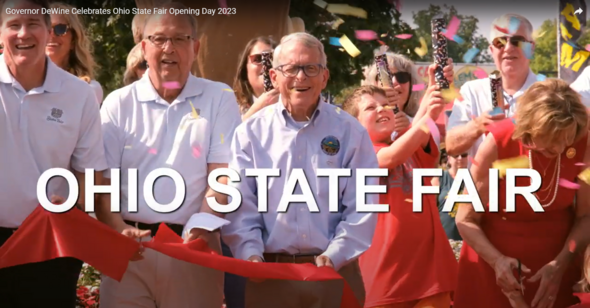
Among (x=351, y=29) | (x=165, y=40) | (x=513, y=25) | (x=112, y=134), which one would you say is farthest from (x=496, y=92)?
(x=351, y=29)

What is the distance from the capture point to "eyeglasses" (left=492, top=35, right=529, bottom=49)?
21.1 feet

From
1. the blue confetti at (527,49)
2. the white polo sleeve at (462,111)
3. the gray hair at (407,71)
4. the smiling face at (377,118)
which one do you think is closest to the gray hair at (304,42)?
the smiling face at (377,118)

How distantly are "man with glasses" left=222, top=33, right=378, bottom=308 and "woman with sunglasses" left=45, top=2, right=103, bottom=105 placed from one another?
1.44 m

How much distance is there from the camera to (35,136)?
5.07 metres

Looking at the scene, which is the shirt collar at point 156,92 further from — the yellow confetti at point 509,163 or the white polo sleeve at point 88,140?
the yellow confetti at point 509,163

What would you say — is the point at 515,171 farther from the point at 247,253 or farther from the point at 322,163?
the point at 247,253

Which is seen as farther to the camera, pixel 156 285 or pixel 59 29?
pixel 59 29

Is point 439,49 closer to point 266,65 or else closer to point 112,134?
point 266,65

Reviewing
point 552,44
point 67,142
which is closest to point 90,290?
point 67,142

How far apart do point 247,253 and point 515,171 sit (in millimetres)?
1483

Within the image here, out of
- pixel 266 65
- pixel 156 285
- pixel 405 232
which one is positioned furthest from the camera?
pixel 266 65

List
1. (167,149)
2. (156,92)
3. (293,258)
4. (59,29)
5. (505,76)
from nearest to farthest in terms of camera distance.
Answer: (293,258)
(167,149)
(156,92)
(59,29)
(505,76)

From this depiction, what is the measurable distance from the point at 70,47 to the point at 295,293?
225 centimetres

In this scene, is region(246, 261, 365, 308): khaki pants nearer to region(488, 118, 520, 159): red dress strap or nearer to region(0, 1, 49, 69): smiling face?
region(488, 118, 520, 159): red dress strap
